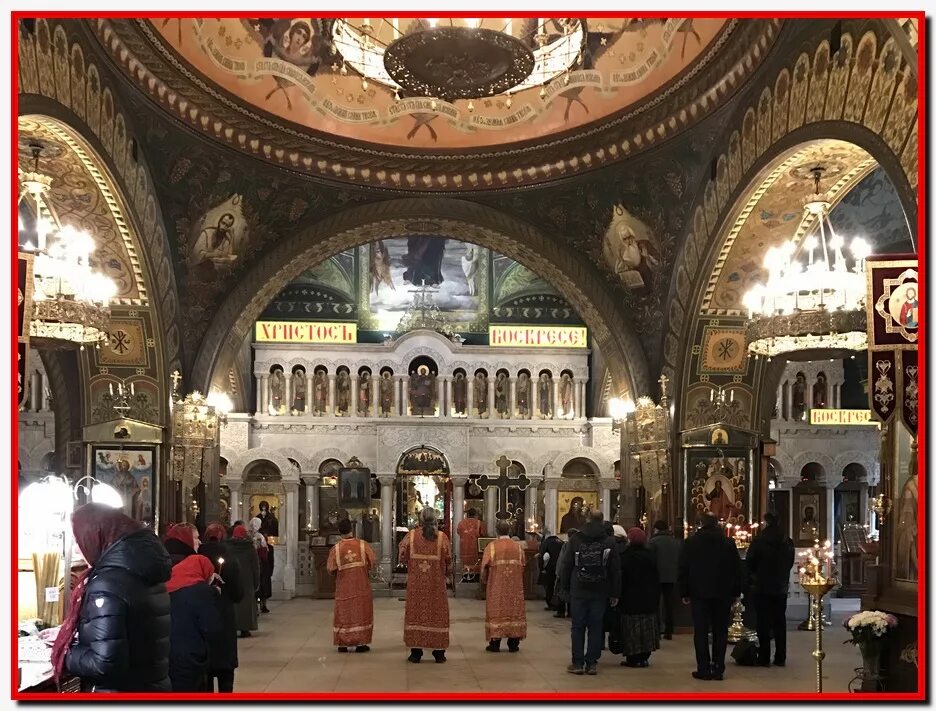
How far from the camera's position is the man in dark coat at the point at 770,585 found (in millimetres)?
10008

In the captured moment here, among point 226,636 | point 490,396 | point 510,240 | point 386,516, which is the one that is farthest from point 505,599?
point 490,396

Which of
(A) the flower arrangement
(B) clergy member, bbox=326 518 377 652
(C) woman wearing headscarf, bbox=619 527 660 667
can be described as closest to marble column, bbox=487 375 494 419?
(B) clergy member, bbox=326 518 377 652

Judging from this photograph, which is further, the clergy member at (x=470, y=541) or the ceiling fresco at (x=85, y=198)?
the clergy member at (x=470, y=541)

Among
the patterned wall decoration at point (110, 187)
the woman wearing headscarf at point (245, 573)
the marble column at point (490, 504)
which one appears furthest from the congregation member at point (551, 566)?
the marble column at point (490, 504)

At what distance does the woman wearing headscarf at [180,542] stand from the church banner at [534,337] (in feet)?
65.2

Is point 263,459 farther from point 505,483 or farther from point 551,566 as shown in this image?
point 551,566

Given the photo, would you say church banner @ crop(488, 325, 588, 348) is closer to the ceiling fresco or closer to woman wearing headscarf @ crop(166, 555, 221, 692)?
the ceiling fresco

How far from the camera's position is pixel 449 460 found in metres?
25.1

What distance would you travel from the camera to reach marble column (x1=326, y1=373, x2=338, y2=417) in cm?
2530

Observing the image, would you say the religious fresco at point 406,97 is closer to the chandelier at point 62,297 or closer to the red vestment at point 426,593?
the chandelier at point 62,297

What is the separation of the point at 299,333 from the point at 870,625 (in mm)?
19033

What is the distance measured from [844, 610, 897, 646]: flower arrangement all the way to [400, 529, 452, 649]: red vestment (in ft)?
13.2

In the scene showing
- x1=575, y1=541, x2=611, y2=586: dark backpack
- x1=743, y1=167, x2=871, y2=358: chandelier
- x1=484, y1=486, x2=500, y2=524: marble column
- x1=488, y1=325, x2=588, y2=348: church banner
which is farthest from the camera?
x1=488, y1=325, x2=588, y2=348: church banner

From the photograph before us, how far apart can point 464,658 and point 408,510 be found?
14615 millimetres
